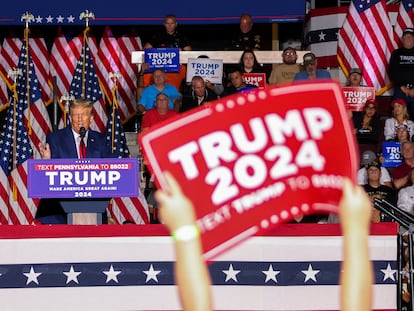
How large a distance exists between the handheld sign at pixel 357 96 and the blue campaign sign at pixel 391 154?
0.93m

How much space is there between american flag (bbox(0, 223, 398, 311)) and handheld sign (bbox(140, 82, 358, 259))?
5.94m

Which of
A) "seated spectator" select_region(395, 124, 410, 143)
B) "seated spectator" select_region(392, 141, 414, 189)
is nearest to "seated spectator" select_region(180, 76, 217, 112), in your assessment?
"seated spectator" select_region(395, 124, 410, 143)

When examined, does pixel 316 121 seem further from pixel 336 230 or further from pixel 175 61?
pixel 175 61

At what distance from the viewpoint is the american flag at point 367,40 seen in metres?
17.2

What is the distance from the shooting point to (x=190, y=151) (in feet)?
10.3

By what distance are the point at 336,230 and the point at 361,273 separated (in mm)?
6225

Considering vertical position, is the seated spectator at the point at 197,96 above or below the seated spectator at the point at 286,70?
below

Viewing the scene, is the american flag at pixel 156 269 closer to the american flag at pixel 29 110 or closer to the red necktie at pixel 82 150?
the red necktie at pixel 82 150

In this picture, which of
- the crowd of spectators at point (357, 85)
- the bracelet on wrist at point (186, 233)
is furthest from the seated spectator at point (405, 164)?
the bracelet on wrist at point (186, 233)

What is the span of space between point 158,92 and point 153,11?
11.2 ft

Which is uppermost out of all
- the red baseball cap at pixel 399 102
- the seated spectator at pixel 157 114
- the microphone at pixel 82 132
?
the red baseball cap at pixel 399 102

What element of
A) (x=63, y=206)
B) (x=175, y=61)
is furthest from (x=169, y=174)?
(x=175, y=61)

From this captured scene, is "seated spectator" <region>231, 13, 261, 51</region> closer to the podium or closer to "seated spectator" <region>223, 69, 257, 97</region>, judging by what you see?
"seated spectator" <region>223, 69, 257, 97</region>

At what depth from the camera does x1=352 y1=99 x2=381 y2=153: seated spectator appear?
1477 cm
